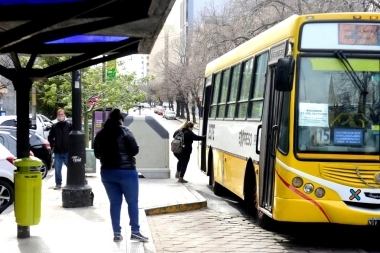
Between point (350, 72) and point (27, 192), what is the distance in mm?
4508

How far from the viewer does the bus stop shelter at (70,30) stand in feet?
21.0

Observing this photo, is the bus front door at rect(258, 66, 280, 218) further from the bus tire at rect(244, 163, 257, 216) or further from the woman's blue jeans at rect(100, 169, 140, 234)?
the woman's blue jeans at rect(100, 169, 140, 234)

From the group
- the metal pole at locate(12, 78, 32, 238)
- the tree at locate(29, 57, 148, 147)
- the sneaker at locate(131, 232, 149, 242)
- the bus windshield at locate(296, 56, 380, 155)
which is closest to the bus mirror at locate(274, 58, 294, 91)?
the bus windshield at locate(296, 56, 380, 155)

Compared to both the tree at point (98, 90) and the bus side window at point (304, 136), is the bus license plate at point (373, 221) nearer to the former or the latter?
the bus side window at point (304, 136)

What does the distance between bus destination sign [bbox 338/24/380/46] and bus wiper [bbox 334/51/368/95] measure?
19cm

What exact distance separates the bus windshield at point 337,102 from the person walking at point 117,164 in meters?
2.21

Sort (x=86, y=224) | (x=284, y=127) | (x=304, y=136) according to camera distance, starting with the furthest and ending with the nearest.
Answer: (x=86, y=224), (x=284, y=127), (x=304, y=136)

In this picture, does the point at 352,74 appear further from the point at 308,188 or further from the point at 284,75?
the point at 308,188

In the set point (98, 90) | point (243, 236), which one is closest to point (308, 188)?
point (243, 236)

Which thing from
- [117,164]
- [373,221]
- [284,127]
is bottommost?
[373,221]

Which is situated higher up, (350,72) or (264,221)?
(350,72)

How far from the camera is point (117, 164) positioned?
8.37 metres

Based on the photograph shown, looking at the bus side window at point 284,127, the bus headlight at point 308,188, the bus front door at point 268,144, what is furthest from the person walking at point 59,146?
the bus headlight at point 308,188

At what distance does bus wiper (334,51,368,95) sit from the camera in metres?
8.81
